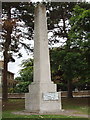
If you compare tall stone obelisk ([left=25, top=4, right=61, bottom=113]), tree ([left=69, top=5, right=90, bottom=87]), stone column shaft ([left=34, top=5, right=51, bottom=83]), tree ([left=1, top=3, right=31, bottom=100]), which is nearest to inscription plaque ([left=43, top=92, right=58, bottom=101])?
tall stone obelisk ([left=25, top=4, right=61, bottom=113])

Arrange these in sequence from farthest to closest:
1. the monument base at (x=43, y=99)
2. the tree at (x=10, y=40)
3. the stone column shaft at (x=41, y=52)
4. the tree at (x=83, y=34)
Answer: the tree at (x=10, y=40) < the tree at (x=83, y=34) < the stone column shaft at (x=41, y=52) < the monument base at (x=43, y=99)

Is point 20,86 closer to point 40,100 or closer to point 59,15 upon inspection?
point 59,15

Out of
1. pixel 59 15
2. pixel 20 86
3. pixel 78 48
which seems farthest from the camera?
pixel 20 86

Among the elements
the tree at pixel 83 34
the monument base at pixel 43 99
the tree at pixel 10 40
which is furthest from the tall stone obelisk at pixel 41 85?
the tree at pixel 10 40

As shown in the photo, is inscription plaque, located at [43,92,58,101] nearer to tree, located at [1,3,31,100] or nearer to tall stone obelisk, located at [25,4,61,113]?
tall stone obelisk, located at [25,4,61,113]

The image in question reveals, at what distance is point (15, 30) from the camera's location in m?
17.6

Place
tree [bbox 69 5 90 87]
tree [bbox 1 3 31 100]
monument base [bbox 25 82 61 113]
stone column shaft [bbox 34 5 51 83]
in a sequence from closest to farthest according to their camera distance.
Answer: monument base [bbox 25 82 61 113] < stone column shaft [bbox 34 5 51 83] < tree [bbox 69 5 90 87] < tree [bbox 1 3 31 100]

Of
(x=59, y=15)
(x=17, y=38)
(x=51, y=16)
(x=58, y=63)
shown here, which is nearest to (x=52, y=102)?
(x=58, y=63)

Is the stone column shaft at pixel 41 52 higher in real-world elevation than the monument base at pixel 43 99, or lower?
higher

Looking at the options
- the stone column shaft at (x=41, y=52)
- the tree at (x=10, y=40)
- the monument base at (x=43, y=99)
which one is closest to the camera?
the monument base at (x=43, y=99)

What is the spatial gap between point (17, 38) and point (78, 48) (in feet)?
17.3

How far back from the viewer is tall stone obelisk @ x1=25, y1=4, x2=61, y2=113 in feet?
33.9

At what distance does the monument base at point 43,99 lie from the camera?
33.8 ft

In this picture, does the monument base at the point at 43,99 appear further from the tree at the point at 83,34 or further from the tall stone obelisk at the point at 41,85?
the tree at the point at 83,34
